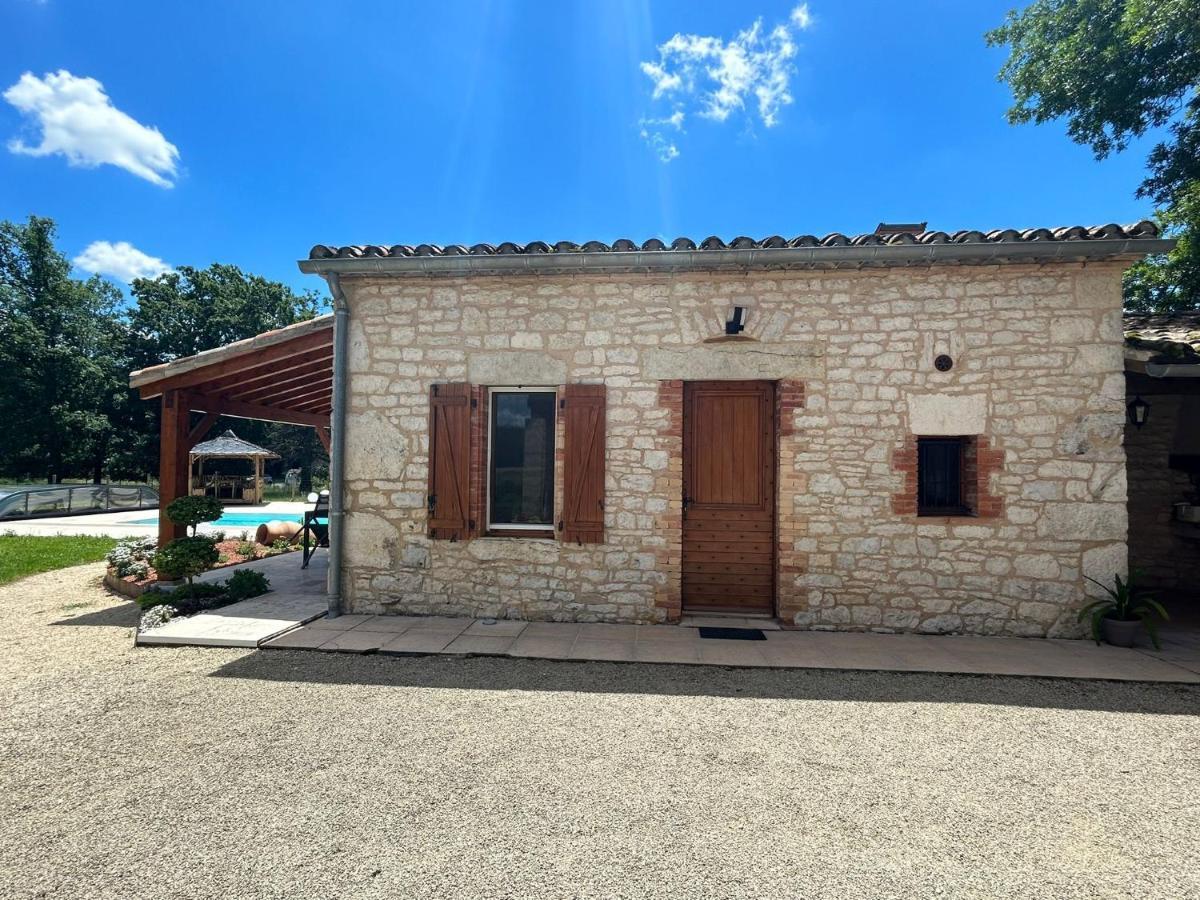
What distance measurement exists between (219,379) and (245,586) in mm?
2661

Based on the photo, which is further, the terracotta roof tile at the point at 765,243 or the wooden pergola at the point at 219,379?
the wooden pergola at the point at 219,379

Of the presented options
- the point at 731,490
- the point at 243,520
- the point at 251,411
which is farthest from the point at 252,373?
the point at 243,520

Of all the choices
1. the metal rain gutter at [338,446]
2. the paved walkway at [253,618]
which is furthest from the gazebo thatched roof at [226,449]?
the metal rain gutter at [338,446]

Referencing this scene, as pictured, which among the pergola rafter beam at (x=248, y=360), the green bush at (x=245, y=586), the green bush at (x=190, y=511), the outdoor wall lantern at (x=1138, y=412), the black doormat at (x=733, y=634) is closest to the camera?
the black doormat at (x=733, y=634)

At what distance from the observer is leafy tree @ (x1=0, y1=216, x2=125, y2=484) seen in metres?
23.4

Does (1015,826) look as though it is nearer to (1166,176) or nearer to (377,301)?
(377,301)

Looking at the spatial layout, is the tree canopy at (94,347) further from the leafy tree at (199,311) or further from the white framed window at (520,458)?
the white framed window at (520,458)

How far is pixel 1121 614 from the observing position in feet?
15.2

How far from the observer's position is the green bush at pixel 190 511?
6.00 meters

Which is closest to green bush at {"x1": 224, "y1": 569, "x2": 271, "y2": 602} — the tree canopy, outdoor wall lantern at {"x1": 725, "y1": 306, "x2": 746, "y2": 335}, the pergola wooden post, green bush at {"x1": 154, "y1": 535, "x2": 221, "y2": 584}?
green bush at {"x1": 154, "y1": 535, "x2": 221, "y2": 584}

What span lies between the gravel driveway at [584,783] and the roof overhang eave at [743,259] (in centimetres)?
369

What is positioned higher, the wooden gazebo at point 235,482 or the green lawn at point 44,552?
the wooden gazebo at point 235,482

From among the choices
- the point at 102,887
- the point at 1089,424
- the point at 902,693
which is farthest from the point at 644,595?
the point at 1089,424

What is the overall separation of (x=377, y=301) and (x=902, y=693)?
590 centimetres
